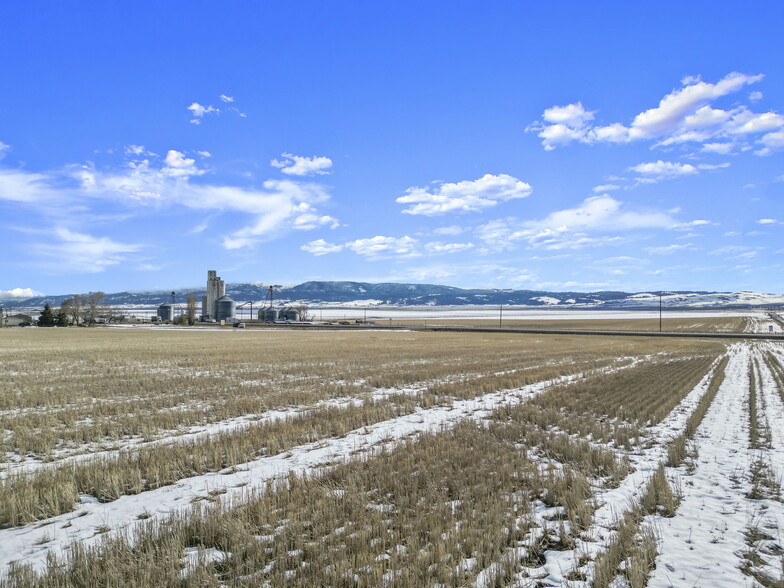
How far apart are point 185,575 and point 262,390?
1436cm

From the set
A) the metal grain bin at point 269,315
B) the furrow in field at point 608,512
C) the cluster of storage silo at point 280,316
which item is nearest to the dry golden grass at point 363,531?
the furrow in field at point 608,512

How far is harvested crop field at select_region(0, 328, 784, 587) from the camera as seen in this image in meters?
5.52

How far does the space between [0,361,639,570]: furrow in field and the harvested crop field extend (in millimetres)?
42

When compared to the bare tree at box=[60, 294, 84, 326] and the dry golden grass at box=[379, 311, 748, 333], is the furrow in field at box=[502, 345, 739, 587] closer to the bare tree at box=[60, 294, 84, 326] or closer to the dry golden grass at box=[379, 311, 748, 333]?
the dry golden grass at box=[379, 311, 748, 333]

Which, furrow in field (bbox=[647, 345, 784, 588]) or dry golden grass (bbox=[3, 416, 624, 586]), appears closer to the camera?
dry golden grass (bbox=[3, 416, 624, 586])

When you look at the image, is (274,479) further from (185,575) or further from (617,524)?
(617,524)

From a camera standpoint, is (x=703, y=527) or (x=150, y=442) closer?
(x=703, y=527)

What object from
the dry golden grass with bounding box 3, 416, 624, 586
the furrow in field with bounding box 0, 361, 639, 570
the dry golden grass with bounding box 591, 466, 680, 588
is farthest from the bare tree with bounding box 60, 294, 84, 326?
the dry golden grass with bounding box 591, 466, 680, 588

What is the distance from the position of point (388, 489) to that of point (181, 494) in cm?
369

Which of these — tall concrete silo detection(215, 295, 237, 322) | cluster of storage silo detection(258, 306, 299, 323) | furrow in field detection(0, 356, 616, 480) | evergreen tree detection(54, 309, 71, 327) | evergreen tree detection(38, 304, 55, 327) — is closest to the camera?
furrow in field detection(0, 356, 616, 480)

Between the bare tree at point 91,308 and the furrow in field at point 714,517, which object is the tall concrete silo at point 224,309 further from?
the furrow in field at point 714,517

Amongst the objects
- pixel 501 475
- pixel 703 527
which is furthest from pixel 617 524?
Result: pixel 501 475

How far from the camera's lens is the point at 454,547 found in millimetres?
5797

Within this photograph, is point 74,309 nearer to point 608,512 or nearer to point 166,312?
point 166,312
